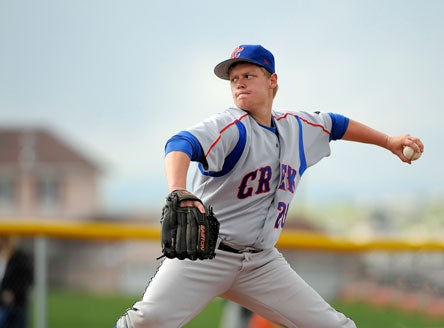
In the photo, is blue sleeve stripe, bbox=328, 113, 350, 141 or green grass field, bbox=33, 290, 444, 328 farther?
green grass field, bbox=33, 290, 444, 328

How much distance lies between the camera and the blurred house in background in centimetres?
3100

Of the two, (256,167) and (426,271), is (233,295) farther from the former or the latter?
(426,271)

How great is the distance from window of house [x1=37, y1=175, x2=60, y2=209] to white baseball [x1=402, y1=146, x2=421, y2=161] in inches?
1132

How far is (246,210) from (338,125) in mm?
706

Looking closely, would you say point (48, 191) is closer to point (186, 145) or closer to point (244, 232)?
point (244, 232)

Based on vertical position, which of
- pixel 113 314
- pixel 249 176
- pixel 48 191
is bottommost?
pixel 113 314

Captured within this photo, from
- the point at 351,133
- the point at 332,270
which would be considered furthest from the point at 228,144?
the point at 332,270

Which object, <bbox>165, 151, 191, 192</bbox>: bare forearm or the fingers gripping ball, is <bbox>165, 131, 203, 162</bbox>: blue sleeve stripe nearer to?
<bbox>165, 151, 191, 192</bbox>: bare forearm

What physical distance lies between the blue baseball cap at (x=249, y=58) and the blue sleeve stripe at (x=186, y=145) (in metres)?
0.47

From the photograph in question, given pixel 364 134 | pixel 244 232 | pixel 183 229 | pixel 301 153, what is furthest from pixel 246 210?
pixel 364 134

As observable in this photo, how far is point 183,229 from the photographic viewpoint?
2.66 meters

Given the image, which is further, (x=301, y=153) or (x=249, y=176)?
(x=301, y=153)

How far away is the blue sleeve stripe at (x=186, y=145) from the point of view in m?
2.69

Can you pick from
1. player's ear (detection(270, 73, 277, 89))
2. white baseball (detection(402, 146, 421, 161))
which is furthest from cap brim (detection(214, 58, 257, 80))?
white baseball (detection(402, 146, 421, 161))
